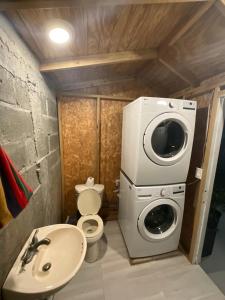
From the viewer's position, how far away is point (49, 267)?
0.96 m

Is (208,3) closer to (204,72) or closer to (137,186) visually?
(204,72)

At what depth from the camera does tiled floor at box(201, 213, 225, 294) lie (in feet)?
4.93

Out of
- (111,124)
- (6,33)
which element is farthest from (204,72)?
(6,33)

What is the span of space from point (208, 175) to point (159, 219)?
765 millimetres

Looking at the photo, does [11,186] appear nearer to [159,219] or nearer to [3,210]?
[3,210]

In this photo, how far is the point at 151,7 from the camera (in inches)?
34.9

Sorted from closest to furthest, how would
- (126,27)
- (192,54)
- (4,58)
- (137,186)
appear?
(4,58)
(126,27)
(192,54)
(137,186)

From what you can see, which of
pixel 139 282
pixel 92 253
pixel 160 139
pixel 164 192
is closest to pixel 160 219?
pixel 164 192

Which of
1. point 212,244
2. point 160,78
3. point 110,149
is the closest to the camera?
point 212,244

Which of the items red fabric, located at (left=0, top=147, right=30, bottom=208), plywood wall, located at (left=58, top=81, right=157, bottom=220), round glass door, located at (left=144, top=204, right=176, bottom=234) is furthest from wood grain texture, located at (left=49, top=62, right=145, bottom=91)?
round glass door, located at (left=144, top=204, right=176, bottom=234)

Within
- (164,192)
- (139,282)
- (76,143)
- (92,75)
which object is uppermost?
(92,75)

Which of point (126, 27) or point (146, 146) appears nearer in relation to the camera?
point (126, 27)

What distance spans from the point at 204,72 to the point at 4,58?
66.4 inches

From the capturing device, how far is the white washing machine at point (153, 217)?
4.99ft
